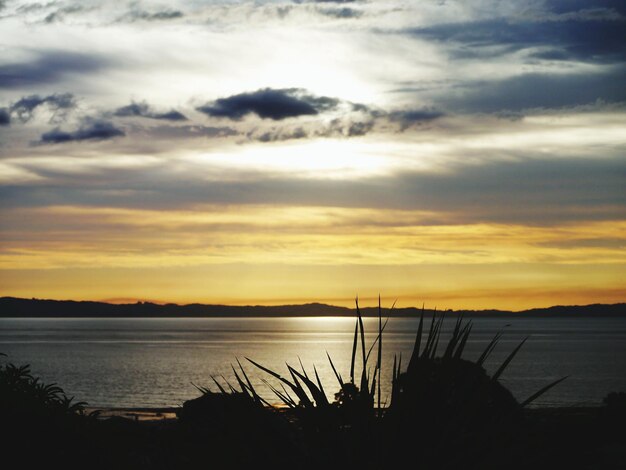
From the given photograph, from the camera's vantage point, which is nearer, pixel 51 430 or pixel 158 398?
pixel 51 430

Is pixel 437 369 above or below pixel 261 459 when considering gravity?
above

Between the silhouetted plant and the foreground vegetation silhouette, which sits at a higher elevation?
the foreground vegetation silhouette

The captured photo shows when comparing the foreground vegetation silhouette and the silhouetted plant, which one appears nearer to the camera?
the foreground vegetation silhouette

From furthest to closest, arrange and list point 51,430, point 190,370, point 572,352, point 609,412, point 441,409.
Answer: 1. point 572,352
2. point 190,370
3. point 609,412
4. point 51,430
5. point 441,409

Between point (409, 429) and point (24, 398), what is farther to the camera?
point (24, 398)

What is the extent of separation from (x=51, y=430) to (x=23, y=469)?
142 cm

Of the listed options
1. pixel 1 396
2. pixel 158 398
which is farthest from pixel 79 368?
pixel 1 396

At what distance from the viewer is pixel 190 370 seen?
114 m

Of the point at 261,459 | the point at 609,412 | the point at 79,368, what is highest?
the point at 261,459

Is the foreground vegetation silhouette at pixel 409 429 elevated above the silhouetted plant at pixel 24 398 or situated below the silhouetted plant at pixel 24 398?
above

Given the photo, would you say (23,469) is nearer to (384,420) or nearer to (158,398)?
(384,420)

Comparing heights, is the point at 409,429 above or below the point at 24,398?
above

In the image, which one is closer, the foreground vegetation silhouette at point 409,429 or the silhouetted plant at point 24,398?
the foreground vegetation silhouette at point 409,429

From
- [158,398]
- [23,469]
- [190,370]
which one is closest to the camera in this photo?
[23,469]
